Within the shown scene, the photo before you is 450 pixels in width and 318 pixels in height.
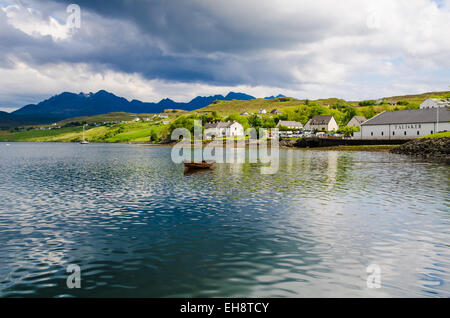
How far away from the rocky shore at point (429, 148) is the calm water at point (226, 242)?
69682mm

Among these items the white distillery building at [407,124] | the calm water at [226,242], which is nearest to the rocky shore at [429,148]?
the white distillery building at [407,124]

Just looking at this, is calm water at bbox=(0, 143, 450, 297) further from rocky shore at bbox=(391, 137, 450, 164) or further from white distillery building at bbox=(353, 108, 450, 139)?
white distillery building at bbox=(353, 108, 450, 139)

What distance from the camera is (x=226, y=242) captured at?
20.6m

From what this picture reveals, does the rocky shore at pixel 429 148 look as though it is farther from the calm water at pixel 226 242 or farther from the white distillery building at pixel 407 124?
the calm water at pixel 226 242

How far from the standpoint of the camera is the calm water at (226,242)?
578 inches

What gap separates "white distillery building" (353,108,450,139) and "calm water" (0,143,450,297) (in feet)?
333

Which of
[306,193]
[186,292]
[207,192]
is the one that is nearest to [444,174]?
[306,193]

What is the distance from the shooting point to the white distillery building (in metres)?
122

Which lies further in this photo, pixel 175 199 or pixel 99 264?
pixel 175 199

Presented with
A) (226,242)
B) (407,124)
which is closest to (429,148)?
(407,124)
